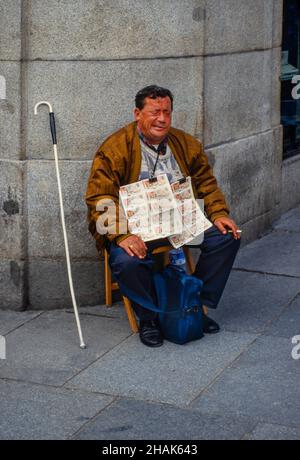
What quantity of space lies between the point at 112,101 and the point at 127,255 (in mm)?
1268

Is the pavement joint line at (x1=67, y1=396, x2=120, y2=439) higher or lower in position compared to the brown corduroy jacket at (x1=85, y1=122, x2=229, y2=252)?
lower

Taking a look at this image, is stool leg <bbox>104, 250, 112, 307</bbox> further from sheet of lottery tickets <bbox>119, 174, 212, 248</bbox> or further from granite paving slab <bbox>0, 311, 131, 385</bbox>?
sheet of lottery tickets <bbox>119, 174, 212, 248</bbox>

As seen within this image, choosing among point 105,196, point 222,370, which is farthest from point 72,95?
point 222,370

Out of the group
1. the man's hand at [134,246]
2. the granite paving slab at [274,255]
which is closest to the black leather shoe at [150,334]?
the man's hand at [134,246]

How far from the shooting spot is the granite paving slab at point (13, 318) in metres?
6.75

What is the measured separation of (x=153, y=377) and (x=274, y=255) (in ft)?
9.04

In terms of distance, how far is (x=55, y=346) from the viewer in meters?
6.39

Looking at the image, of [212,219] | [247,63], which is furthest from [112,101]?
[247,63]

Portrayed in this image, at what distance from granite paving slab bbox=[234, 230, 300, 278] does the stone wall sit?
47.2 inches

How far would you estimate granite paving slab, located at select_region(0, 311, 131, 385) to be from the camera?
596 cm

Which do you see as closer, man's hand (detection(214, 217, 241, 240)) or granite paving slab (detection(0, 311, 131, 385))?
granite paving slab (detection(0, 311, 131, 385))

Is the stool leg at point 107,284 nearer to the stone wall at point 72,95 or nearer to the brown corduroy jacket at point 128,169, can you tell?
the stone wall at point 72,95

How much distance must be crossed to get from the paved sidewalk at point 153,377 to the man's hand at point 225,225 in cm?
63

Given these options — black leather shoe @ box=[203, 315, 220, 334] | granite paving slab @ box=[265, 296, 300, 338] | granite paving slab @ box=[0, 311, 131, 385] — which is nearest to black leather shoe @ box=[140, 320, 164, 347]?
granite paving slab @ box=[0, 311, 131, 385]
